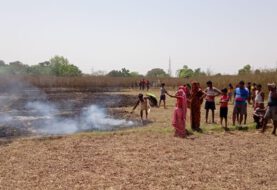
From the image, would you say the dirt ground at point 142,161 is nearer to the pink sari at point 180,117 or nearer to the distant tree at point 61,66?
the pink sari at point 180,117

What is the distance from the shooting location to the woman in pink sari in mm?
13008

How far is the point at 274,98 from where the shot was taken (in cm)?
1327

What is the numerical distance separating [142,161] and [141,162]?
90 mm

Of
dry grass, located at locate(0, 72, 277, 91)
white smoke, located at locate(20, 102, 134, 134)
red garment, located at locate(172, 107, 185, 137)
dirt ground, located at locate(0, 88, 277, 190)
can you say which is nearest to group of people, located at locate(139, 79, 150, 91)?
dry grass, located at locate(0, 72, 277, 91)

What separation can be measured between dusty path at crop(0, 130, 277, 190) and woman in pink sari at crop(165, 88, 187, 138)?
50cm

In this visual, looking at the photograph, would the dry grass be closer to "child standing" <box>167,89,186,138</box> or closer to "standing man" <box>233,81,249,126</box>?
"standing man" <box>233,81,249,126</box>

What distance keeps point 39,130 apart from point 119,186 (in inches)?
364

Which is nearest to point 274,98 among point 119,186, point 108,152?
point 108,152

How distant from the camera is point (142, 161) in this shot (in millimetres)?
9609

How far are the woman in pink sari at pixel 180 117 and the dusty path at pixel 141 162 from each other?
1.66 ft

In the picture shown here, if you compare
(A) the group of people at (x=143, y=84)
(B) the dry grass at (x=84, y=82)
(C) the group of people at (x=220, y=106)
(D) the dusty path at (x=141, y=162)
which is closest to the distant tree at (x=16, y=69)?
(B) the dry grass at (x=84, y=82)

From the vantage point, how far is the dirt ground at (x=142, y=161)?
793cm

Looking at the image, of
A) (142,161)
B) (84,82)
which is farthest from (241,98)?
(84,82)

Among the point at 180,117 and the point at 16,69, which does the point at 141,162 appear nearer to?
the point at 180,117
